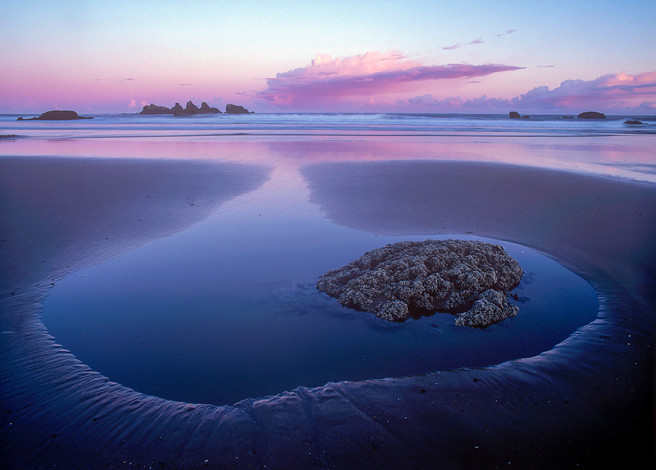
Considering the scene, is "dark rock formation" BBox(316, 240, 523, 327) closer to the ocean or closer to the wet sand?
the wet sand

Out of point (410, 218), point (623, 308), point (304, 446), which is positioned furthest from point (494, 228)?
point (304, 446)

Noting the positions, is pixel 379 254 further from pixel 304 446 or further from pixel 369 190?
pixel 369 190

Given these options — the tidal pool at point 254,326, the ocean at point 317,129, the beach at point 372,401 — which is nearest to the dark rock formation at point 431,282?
the tidal pool at point 254,326

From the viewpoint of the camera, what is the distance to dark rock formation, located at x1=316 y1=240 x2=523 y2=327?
504 centimetres

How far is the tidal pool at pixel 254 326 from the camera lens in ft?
13.0

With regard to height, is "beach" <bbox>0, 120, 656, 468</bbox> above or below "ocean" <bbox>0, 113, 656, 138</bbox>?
below

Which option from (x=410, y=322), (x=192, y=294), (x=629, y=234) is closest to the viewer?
(x=410, y=322)

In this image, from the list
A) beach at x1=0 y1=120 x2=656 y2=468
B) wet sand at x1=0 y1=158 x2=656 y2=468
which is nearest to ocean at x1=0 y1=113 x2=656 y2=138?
beach at x1=0 y1=120 x2=656 y2=468

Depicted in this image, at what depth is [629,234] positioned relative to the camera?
8.14 m

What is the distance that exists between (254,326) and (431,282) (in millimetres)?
2485

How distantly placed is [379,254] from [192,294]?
9.79 feet

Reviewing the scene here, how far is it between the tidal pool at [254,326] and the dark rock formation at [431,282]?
7.1 inches

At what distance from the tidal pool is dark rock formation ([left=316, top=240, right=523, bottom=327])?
18cm

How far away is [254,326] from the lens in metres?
4.78
